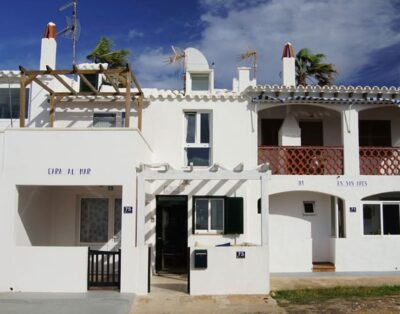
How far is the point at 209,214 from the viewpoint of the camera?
1549cm

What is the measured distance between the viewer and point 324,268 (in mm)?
15688

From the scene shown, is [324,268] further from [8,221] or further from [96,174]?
[8,221]

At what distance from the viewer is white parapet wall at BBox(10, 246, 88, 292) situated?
12.1 meters

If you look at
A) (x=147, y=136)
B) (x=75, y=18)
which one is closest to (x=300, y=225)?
(x=147, y=136)

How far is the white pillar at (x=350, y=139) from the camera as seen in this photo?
16.4 m

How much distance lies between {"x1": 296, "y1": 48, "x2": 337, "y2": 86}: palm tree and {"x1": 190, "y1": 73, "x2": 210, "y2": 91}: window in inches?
319

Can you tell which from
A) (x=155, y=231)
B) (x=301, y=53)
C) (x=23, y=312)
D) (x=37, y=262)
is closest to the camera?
(x=23, y=312)

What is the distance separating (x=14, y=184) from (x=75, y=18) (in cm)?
710

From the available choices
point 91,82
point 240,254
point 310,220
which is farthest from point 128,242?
point 310,220

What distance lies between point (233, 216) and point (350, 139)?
5283 mm

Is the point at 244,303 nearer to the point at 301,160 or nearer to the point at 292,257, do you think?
the point at 292,257

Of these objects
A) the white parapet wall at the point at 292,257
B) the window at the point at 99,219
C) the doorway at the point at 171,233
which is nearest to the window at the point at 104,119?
Result: the window at the point at 99,219

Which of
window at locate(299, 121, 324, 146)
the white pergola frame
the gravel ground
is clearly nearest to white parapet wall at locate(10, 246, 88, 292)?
the white pergola frame

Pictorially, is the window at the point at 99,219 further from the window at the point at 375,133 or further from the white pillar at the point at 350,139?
the window at the point at 375,133
